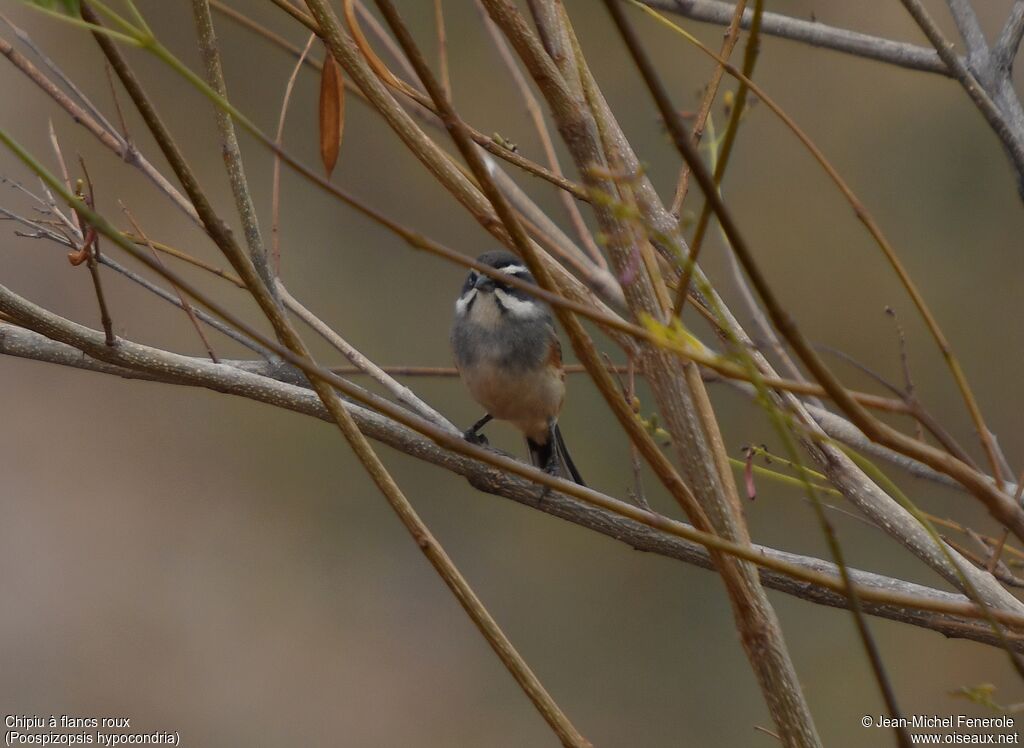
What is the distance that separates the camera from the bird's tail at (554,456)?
4.41 meters

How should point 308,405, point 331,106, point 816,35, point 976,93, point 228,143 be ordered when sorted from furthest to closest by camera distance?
point 816,35 < point 308,405 < point 976,93 < point 228,143 < point 331,106

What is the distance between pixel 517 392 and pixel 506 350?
0.59 feet

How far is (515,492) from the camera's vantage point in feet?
8.39

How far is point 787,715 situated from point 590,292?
85cm

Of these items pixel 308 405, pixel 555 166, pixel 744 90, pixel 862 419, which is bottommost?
pixel 862 419

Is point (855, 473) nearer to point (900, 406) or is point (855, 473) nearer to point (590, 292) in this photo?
point (590, 292)

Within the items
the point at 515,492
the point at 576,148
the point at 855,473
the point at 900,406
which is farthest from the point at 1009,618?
the point at 515,492

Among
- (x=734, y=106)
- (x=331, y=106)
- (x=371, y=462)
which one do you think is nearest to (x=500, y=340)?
(x=331, y=106)

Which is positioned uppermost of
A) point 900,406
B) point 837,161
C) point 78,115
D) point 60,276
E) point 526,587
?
point 837,161

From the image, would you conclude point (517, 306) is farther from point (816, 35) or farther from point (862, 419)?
point (862, 419)

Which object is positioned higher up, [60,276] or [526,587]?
[60,276]

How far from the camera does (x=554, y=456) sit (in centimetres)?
462

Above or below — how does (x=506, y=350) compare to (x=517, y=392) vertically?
above

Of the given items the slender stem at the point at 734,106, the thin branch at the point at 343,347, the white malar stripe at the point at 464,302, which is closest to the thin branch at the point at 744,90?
the slender stem at the point at 734,106
